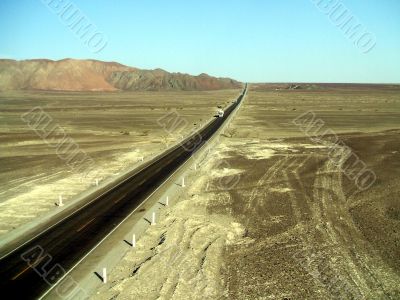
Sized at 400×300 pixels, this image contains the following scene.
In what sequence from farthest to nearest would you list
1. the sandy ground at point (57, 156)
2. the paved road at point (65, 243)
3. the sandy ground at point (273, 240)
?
the sandy ground at point (57, 156) → the paved road at point (65, 243) → the sandy ground at point (273, 240)

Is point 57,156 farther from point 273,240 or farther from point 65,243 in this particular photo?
point 273,240

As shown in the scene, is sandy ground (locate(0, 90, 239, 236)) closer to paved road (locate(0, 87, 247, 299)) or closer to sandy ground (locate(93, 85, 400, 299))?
paved road (locate(0, 87, 247, 299))

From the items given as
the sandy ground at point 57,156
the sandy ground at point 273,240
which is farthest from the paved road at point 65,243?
the sandy ground at point 57,156

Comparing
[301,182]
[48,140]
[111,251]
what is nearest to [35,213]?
[111,251]

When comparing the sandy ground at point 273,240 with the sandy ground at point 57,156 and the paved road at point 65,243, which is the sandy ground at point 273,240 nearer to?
the paved road at point 65,243

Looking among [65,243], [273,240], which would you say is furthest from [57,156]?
[273,240]
